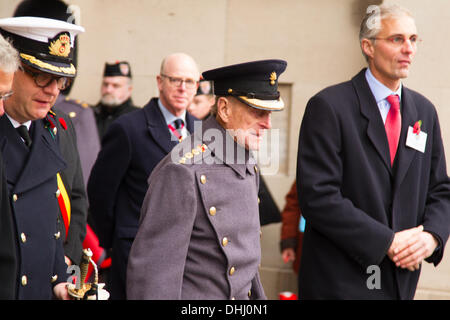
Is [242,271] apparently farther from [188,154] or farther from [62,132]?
[62,132]

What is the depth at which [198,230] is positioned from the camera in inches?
121

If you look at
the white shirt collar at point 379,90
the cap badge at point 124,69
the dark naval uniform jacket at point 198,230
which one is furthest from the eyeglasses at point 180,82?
the cap badge at point 124,69

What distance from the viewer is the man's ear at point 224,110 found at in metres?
3.31

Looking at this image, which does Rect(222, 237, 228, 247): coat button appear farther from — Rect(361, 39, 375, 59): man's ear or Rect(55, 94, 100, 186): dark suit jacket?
Rect(55, 94, 100, 186): dark suit jacket

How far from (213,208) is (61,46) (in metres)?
1.12

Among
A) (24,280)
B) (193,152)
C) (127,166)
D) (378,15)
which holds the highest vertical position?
(378,15)

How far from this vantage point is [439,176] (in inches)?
162

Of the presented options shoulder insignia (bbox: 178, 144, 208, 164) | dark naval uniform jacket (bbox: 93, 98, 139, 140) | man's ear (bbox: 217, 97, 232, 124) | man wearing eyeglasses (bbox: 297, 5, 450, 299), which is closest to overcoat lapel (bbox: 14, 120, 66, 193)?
shoulder insignia (bbox: 178, 144, 208, 164)

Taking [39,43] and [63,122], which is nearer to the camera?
[39,43]

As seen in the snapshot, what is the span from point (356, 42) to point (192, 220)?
14.7 feet

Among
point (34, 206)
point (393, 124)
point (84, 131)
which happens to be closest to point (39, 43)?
point (34, 206)

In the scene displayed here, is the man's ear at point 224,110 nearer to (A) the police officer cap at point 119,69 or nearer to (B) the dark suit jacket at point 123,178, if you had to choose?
(B) the dark suit jacket at point 123,178

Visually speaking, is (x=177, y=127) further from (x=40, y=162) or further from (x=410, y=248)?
(x=410, y=248)
